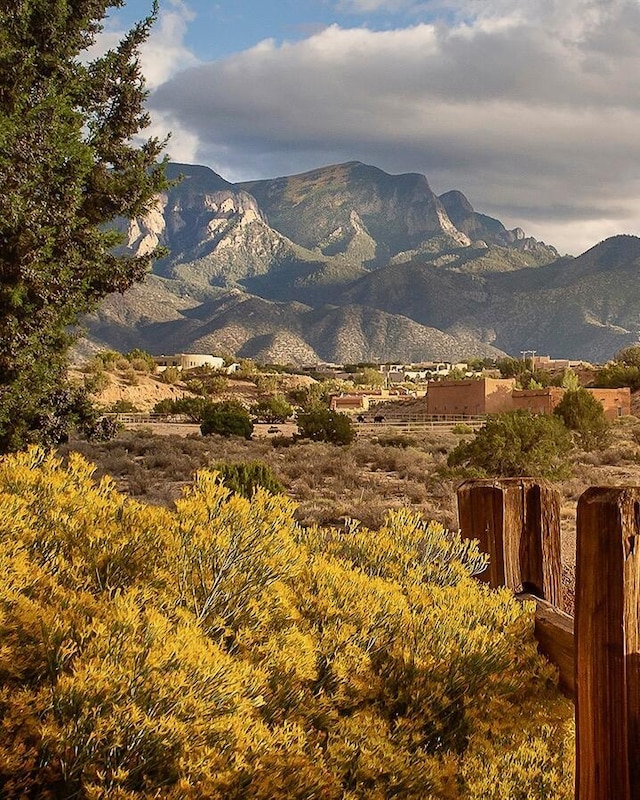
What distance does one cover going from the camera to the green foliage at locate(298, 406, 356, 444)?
105ft

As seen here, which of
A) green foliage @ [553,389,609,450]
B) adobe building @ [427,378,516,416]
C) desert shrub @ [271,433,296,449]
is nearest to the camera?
green foliage @ [553,389,609,450]

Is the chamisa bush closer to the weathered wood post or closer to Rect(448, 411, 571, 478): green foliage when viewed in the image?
the weathered wood post

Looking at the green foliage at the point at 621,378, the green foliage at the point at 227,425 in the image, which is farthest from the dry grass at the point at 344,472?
the green foliage at the point at 621,378

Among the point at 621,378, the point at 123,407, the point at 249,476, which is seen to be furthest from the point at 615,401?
the point at 249,476

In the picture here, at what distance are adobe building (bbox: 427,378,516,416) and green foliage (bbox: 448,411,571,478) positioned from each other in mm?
32932

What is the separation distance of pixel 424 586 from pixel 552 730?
65 centimetres

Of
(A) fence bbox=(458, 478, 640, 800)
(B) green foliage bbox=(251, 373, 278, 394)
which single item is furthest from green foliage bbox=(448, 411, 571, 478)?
(B) green foliage bbox=(251, 373, 278, 394)

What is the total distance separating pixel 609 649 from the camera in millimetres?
2098

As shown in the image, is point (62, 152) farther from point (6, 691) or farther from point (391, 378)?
point (391, 378)

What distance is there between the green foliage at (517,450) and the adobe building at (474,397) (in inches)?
1297

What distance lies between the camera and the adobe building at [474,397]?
52750 millimetres

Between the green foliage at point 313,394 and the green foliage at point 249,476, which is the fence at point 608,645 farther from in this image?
the green foliage at point 313,394

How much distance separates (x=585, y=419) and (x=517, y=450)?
1283 centimetres

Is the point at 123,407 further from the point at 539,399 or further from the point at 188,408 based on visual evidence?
the point at 539,399
